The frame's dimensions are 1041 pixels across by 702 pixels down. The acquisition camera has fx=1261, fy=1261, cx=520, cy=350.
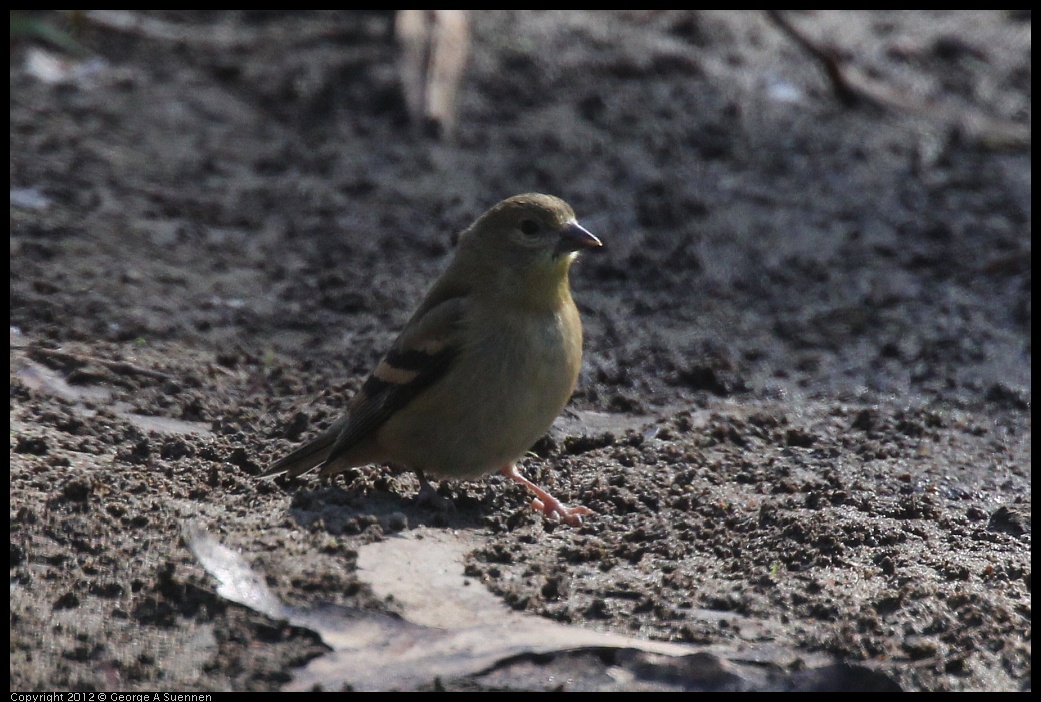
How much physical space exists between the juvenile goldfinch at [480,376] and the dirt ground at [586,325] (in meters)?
0.20

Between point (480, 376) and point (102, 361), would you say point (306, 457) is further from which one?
point (102, 361)

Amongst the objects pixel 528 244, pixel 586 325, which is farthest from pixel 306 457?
pixel 586 325

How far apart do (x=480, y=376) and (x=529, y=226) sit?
0.80 metres

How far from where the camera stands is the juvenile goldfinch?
5328 mm

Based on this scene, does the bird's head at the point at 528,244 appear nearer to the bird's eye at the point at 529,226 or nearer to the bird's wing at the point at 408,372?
the bird's eye at the point at 529,226

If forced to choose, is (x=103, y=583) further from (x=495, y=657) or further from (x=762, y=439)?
(x=762, y=439)

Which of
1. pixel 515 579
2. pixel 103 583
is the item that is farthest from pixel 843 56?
pixel 103 583

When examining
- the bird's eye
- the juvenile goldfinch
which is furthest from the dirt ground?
the bird's eye

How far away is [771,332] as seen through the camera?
7660 mm

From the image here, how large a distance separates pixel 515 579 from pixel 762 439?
6.53ft

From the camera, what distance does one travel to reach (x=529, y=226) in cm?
572

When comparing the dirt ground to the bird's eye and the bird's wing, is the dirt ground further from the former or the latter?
the bird's eye
